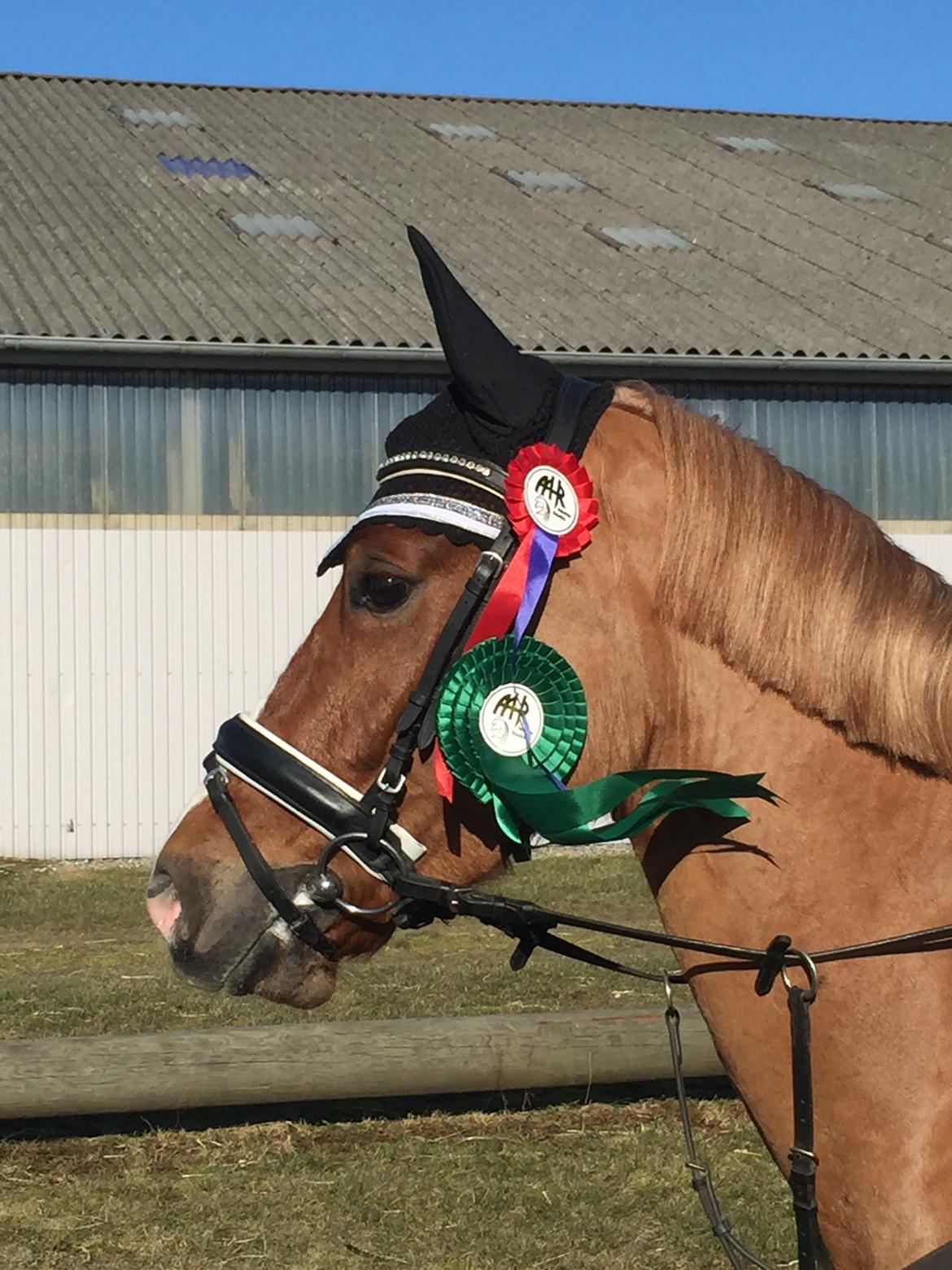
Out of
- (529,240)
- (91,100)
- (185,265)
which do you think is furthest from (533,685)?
(91,100)

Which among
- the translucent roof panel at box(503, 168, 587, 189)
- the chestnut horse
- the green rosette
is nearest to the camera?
the chestnut horse

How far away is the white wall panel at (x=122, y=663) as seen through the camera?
45.5 ft

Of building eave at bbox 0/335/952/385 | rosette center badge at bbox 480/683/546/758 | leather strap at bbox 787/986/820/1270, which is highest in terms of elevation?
building eave at bbox 0/335/952/385

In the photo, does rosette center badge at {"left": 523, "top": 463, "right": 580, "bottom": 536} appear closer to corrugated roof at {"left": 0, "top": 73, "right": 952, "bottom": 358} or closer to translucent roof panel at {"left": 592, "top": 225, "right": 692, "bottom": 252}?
corrugated roof at {"left": 0, "top": 73, "right": 952, "bottom": 358}

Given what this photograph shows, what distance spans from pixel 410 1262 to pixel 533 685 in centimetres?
316

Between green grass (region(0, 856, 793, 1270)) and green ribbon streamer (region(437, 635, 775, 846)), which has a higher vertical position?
green ribbon streamer (region(437, 635, 775, 846))

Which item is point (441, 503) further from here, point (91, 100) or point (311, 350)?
point (91, 100)

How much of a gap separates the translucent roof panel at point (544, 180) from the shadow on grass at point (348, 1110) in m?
15.3

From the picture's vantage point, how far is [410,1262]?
15.4ft

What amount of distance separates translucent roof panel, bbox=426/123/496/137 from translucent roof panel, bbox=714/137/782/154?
353 cm

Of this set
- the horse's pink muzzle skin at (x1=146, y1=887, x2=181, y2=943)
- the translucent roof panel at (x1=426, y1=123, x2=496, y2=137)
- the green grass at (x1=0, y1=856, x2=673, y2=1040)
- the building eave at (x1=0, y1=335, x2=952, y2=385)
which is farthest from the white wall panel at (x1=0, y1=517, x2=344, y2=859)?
the horse's pink muzzle skin at (x1=146, y1=887, x2=181, y2=943)

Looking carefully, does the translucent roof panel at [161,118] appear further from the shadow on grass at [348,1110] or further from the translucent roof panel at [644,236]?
the shadow on grass at [348,1110]

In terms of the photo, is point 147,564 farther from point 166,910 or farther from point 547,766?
point 547,766

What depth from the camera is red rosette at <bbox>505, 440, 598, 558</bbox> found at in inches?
85.7
